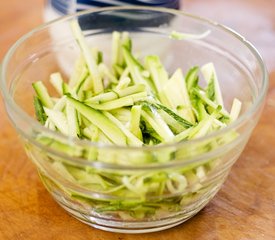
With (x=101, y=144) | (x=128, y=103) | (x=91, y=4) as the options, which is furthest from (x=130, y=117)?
(x=91, y=4)

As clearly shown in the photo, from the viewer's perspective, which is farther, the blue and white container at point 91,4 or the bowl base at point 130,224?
the blue and white container at point 91,4

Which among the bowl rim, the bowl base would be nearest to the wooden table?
the bowl base

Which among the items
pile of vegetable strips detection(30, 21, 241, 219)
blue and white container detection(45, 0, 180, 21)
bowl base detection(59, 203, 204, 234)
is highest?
blue and white container detection(45, 0, 180, 21)

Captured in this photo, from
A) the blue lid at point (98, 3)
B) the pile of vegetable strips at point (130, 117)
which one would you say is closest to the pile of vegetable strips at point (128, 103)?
the pile of vegetable strips at point (130, 117)

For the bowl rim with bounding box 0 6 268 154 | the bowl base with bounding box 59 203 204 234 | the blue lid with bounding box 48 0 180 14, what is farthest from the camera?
the blue lid with bounding box 48 0 180 14

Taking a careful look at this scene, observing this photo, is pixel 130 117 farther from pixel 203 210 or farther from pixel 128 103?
pixel 203 210

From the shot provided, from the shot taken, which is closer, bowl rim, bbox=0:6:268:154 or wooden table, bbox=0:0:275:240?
bowl rim, bbox=0:6:268:154

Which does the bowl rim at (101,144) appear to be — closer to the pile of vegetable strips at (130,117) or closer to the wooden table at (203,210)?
the pile of vegetable strips at (130,117)

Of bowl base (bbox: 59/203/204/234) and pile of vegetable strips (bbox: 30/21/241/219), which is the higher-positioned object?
pile of vegetable strips (bbox: 30/21/241/219)

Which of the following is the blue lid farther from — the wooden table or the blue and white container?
the wooden table
